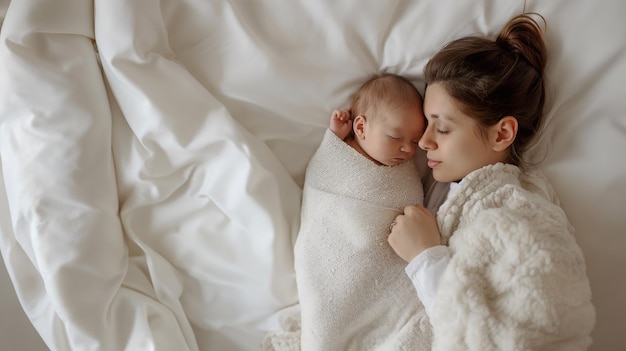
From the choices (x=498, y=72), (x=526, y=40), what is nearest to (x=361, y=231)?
(x=498, y=72)

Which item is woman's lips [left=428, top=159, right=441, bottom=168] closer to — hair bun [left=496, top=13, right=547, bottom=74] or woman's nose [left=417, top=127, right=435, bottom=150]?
woman's nose [left=417, top=127, right=435, bottom=150]

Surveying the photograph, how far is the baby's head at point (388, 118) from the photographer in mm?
1188

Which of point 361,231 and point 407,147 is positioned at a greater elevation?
point 407,147

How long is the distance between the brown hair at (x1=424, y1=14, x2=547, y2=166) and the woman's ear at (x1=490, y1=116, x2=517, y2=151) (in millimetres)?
16

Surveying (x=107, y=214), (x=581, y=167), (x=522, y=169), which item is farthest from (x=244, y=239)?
(x=581, y=167)

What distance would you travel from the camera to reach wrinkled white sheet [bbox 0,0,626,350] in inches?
44.7

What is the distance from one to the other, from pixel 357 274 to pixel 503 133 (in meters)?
0.46

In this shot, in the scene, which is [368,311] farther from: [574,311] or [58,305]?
[58,305]

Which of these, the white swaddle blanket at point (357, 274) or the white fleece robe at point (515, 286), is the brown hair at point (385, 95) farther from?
the white fleece robe at point (515, 286)

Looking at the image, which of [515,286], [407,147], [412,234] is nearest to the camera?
[515,286]

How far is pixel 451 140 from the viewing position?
1152 mm

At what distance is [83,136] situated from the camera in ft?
3.76

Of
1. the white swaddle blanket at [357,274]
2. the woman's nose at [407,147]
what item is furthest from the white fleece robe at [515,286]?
the woman's nose at [407,147]

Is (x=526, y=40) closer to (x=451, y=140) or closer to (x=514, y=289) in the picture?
(x=451, y=140)
